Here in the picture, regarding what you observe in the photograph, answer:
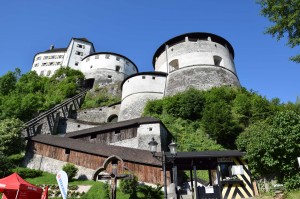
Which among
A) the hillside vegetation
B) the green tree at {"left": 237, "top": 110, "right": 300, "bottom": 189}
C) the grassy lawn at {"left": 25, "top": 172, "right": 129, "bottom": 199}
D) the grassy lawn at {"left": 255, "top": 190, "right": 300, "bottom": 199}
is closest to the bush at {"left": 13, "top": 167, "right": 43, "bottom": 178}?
the grassy lawn at {"left": 25, "top": 172, "right": 129, "bottom": 199}

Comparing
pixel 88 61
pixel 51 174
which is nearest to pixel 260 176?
pixel 51 174

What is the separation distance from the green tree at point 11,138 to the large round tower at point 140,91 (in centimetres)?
1255

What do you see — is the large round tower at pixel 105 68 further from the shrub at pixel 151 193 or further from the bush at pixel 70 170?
the shrub at pixel 151 193

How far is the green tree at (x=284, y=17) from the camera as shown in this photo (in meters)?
11.1

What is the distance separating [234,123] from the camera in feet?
75.0

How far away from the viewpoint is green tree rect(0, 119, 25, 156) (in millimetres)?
19272

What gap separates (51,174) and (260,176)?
12591mm

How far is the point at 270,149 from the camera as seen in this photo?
11352 millimetres

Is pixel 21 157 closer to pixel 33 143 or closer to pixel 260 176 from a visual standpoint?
pixel 33 143

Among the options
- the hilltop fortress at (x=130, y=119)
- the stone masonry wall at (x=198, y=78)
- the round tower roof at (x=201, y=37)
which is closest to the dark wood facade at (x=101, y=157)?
the hilltop fortress at (x=130, y=119)

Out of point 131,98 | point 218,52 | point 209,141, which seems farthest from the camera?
point 218,52

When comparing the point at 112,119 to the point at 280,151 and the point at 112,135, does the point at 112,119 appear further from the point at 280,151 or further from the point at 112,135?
the point at 280,151

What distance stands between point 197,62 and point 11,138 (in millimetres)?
22113

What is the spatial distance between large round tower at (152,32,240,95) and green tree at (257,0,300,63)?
746 inches
